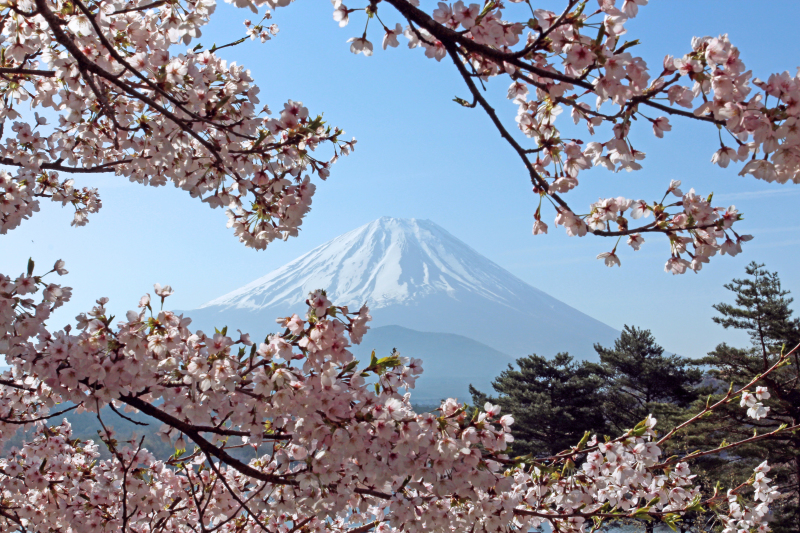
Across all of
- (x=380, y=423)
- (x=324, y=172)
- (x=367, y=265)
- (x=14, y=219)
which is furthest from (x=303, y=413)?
(x=367, y=265)

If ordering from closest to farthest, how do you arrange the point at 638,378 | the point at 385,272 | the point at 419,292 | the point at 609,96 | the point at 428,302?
the point at 609,96 → the point at 638,378 → the point at 385,272 → the point at 419,292 → the point at 428,302

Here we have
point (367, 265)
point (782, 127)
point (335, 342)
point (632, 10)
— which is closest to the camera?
point (782, 127)

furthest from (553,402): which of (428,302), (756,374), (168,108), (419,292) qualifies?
(428,302)

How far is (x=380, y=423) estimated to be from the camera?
Result: 1.63 metres

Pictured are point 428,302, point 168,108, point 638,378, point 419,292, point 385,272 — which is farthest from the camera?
point 428,302

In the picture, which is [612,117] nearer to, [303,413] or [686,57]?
[686,57]

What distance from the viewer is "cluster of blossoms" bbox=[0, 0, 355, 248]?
A: 213cm

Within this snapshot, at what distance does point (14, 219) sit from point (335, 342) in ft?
7.68

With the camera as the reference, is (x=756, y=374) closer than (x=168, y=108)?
No

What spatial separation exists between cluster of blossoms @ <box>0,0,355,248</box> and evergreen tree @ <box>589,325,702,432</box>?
18527 mm

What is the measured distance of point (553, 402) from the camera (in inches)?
779

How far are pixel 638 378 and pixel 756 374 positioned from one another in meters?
5.43

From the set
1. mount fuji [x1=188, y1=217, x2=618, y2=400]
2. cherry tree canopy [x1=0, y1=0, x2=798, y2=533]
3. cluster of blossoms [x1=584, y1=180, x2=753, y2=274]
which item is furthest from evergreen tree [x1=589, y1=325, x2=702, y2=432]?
mount fuji [x1=188, y1=217, x2=618, y2=400]

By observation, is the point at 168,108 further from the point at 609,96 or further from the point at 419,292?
the point at 419,292
